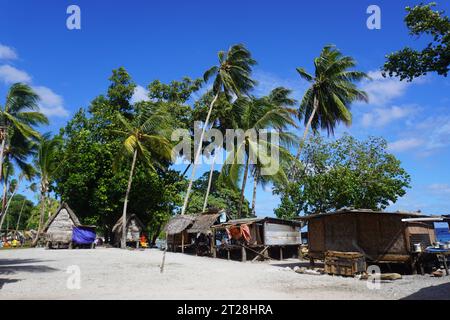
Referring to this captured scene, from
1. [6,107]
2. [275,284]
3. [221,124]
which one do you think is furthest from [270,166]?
[6,107]

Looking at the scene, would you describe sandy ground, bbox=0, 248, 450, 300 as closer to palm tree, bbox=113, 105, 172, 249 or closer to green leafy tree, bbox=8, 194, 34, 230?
palm tree, bbox=113, 105, 172, 249

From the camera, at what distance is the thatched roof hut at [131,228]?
30.8 metres

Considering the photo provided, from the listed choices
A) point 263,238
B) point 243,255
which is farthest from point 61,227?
point 263,238

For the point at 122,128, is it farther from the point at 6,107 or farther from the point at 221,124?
the point at 6,107

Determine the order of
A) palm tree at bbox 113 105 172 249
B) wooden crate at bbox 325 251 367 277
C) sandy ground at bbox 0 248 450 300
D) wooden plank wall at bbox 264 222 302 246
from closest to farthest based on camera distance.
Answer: sandy ground at bbox 0 248 450 300
wooden crate at bbox 325 251 367 277
wooden plank wall at bbox 264 222 302 246
palm tree at bbox 113 105 172 249

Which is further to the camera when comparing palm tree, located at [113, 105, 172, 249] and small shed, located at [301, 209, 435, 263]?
palm tree, located at [113, 105, 172, 249]

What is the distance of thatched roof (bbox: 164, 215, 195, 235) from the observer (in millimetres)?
26394

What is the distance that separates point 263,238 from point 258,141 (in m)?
8.60

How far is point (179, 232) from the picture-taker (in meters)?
26.5

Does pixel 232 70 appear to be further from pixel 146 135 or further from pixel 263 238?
pixel 263 238

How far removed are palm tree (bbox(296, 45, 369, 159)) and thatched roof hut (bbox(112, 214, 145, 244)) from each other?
14430 millimetres

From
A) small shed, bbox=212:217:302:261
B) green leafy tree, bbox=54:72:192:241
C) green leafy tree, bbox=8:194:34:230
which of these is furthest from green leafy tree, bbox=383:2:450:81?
green leafy tree, bbox=8:194:34:230

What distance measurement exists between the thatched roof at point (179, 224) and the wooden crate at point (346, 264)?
1340cm

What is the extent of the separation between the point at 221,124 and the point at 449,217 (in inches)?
969
